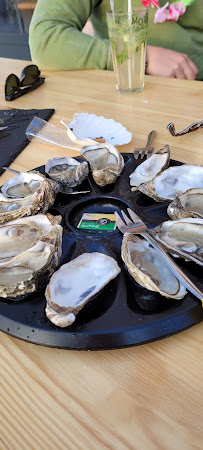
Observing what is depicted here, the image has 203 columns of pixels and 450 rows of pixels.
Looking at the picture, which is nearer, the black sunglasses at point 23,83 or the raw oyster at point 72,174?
the raw oyster at point 72,174

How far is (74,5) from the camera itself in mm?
1352

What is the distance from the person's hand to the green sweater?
10cm

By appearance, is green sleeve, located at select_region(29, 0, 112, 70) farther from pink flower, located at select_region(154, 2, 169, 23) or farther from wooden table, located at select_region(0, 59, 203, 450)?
wooden table, located at select_region(0, 59, 203, 450)

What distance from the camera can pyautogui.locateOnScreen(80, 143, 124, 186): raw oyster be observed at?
0.62 m

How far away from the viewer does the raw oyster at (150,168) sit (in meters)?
0.63

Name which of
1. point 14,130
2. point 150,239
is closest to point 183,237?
point 150,239

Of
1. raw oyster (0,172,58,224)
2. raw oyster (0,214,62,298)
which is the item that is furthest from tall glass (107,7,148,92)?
raw oyster (0,214,62,298)

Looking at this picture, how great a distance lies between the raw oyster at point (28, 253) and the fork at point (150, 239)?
89mm

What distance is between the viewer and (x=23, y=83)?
1.20 meters

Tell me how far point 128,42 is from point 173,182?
0.56 metres

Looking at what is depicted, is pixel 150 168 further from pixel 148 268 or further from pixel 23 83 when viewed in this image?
pixel 23 83

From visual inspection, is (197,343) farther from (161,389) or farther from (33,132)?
(33,132)

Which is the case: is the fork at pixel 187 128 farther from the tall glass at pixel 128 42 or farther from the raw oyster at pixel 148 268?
the raw oyster at pixel 148 268

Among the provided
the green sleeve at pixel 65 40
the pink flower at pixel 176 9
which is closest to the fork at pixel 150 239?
the green sleeve at pixel 65 40
